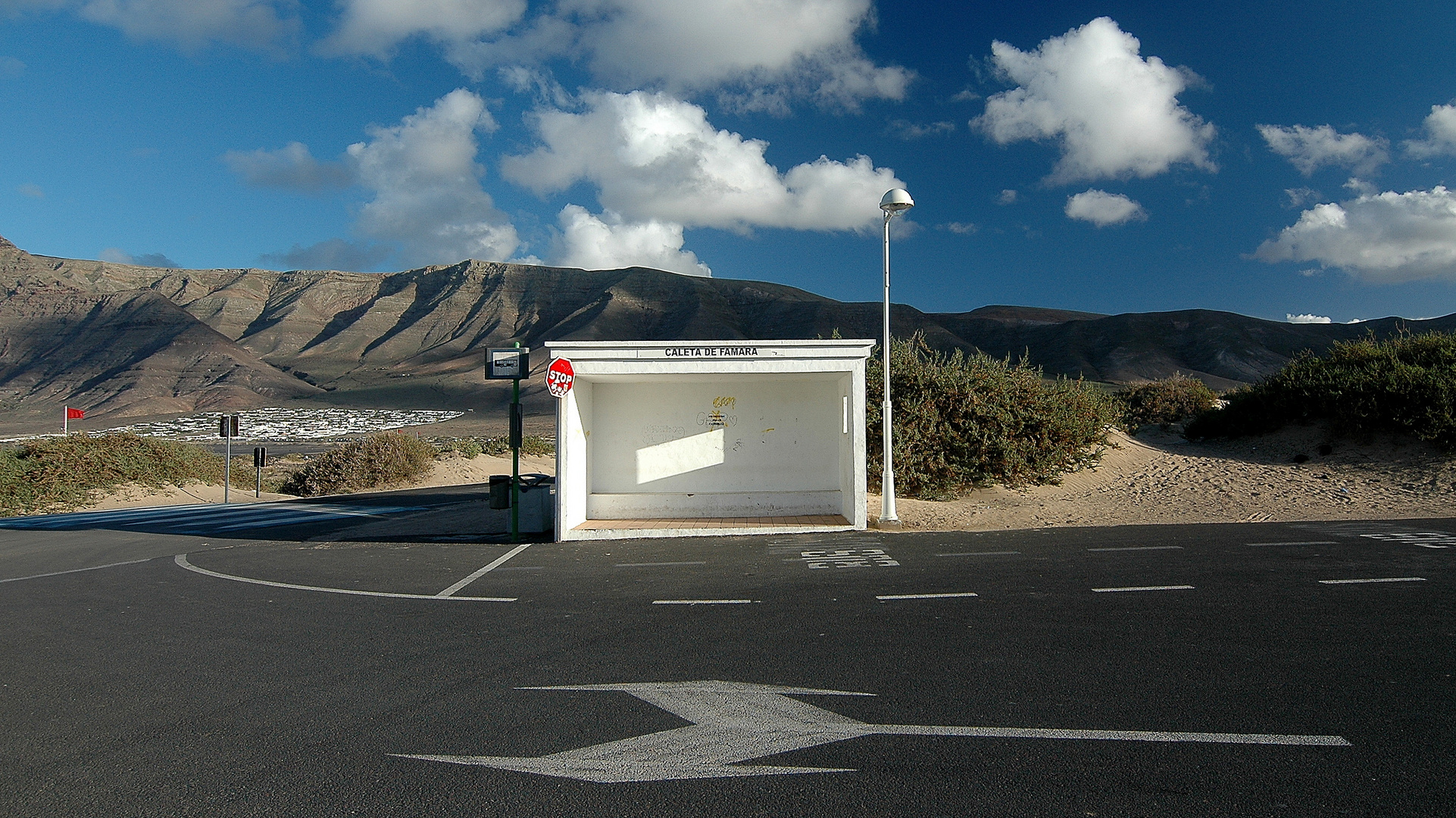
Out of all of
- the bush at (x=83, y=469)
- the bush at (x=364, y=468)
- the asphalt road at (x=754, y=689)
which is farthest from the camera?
the bush at (x=364, y=468)

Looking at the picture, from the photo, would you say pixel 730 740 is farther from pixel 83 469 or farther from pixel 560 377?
pixel 83 469

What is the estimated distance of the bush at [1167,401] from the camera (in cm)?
2675

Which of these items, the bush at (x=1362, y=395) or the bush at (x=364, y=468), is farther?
the bush at (x=364, y=468)

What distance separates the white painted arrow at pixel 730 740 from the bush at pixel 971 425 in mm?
11700

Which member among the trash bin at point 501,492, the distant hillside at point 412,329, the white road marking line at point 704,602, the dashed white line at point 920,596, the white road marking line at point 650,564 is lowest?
the white road marking line at point 650,564

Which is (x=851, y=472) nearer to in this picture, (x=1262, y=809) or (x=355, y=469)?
A: (x=1262, y=809)

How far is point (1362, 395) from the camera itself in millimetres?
18422

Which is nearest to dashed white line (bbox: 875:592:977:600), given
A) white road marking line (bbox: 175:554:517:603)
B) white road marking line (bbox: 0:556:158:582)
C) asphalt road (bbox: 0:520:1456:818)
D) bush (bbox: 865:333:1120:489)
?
asphalt road (bbox: 0:520:1456:818)

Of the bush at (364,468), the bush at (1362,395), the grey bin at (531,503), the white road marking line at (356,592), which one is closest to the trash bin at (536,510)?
the grey bin at (531,503)

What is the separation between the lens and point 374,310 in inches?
5108

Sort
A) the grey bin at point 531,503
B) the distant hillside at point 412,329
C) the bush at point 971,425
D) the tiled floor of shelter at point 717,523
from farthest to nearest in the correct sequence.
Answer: the distant hillside at point 412,329
the bush at point 971,425
the grey bin at point 531,503
the tiled floor of shelter at point 717,523

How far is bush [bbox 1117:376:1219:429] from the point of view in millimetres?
26750

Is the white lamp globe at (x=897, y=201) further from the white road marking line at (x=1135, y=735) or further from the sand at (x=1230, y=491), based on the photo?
the white road marking line at (x=1135, y=735)

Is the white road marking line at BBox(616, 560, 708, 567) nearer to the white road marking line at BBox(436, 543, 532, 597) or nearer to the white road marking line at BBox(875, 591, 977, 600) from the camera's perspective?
the white road marking line at BBox(436, 543, 532, 597)
